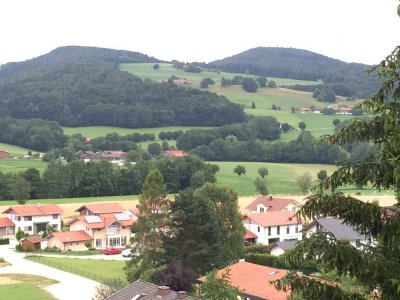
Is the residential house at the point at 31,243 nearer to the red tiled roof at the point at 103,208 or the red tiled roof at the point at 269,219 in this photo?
the red tiled roof at the point at 103,208

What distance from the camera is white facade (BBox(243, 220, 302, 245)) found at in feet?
196

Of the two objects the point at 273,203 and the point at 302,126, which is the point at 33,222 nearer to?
the point at 273,203

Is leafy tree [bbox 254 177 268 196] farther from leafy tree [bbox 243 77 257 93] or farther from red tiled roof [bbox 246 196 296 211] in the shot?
leafy tree [bbox 243 77 257 93]

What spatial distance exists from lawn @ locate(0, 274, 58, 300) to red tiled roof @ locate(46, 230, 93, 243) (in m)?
15.3

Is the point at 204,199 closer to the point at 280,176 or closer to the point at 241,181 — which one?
the point at 241,181

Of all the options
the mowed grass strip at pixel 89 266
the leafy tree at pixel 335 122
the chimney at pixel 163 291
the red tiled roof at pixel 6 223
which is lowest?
the red tiled roof at pixel 6 223

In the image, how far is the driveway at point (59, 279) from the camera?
37656 millimetres

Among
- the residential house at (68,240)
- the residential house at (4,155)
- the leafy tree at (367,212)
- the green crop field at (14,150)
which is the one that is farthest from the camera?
the green crop field at (14,150)

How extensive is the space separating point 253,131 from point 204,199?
91.6 m

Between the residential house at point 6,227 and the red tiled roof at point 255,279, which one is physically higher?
the red tiled roof at point 255,279

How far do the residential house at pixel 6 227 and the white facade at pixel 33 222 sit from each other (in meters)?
0.45

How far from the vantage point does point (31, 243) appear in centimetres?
5712

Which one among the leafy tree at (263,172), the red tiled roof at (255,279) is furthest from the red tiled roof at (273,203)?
the red tiled roof at (255,279)

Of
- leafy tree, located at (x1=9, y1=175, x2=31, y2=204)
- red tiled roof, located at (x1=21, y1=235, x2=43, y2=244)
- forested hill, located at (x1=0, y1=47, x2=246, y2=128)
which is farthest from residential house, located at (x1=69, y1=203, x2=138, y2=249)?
forested hill, located at (x1=0, y1=47, x2=246, y2=128)
